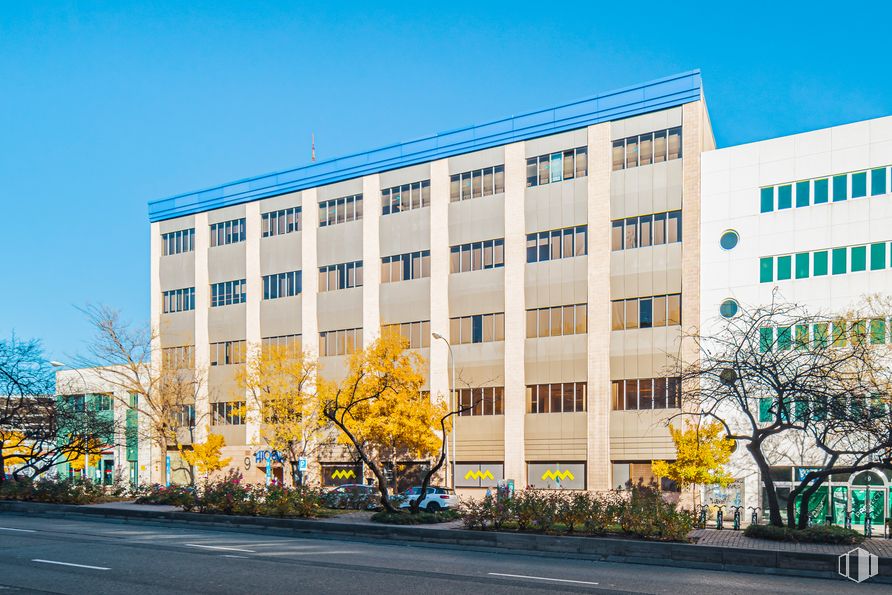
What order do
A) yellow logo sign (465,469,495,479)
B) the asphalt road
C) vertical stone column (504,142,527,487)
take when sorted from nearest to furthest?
the asphalt road, vertical stone column (504,142,527,487), yellow logo sign (465,469,495,479)

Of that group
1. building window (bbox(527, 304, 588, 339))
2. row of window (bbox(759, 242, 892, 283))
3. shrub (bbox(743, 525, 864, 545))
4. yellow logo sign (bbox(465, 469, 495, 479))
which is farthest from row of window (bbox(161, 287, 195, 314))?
shrub (bbox(743, 525, 864, 545))

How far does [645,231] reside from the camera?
47438mm

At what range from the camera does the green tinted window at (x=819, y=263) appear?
4172 centimetres

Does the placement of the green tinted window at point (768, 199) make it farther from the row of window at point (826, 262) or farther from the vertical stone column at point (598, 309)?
the vertical stone column at point (598, 309)

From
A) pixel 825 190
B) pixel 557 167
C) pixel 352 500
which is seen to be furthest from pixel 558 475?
pixel 825 190

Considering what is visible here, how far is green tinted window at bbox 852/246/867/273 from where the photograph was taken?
133ft

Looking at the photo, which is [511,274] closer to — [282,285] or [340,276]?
[340,276]

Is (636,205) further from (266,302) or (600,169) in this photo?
(266,302)

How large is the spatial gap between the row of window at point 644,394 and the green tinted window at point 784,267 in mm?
7438

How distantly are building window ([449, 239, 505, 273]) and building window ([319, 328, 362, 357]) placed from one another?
8.47 m

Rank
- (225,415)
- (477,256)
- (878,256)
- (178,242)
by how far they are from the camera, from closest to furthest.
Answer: (878,256), (477,256), (225,415), (178,242)

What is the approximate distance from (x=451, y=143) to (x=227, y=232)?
20.8 m

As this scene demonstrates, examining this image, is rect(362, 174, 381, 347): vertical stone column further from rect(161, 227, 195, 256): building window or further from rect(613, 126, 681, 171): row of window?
rect(161, 227, 195, 256): building window

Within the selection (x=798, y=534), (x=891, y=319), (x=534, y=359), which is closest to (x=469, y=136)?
(x=534, y=359)
